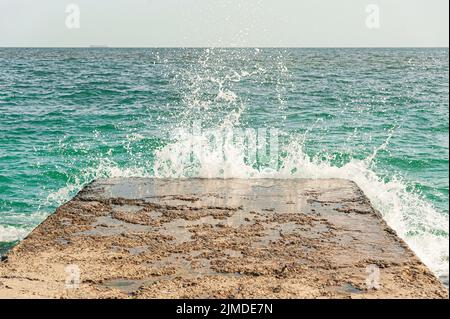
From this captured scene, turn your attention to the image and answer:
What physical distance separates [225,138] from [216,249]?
823 cm

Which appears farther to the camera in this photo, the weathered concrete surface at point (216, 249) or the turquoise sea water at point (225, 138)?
the turquoise sea water at point (225, 138)

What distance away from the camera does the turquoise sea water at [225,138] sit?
9.00 meters

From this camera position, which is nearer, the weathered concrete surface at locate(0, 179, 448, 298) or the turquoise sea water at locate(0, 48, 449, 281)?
the weathered concrete surface at locate(0, 179, 448, 298)

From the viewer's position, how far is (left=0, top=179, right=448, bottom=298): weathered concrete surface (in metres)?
4.27

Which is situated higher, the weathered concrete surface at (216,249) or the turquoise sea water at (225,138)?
the turquoise sea water at (225,138)

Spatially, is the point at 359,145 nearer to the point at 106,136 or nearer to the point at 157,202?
the point at 106,136

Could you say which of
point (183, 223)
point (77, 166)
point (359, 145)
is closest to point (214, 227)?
point (183, 223)

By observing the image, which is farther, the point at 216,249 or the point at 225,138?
the point at 225,138

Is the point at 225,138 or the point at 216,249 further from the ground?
the point at 225,138

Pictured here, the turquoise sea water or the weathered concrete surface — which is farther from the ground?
the turquoise sea water

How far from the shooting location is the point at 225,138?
13.2 meters

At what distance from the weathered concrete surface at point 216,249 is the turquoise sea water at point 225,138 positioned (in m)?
0.81

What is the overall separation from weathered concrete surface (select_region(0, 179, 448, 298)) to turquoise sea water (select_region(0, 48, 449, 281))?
2.65ft

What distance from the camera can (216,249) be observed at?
5.11m
